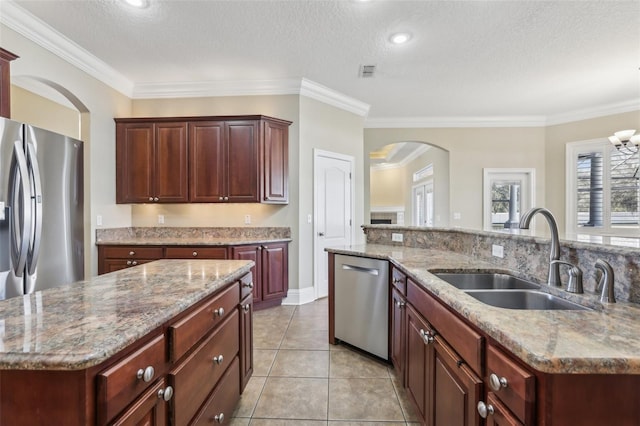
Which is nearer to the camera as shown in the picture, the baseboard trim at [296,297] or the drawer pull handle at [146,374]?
the drawer pull handle at [146,374]

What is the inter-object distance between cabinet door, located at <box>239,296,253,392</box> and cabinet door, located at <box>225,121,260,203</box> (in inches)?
79.3

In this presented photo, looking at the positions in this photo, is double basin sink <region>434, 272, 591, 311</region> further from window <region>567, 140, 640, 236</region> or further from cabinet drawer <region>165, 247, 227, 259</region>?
window <region>567, 140, 640, 236</region>

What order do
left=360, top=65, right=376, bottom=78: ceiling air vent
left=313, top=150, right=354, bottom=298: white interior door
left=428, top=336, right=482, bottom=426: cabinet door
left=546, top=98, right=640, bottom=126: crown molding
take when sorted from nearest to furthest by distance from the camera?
1. left=428, top=336, right=482, bottom=426: cabinet door
2. left=360, top=65, right=376, bottom=78: ceiling air vent
3. left=313, top=150, right=354, bottom=298: white interior door
4. left=546, top=98, right=640, bottom=126: crown molding

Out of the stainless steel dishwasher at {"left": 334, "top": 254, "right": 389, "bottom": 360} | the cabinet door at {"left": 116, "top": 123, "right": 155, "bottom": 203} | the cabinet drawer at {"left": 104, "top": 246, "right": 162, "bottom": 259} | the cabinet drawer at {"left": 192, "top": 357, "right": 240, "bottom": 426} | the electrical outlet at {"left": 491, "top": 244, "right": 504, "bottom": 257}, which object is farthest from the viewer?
the cabinet door at {"left": 116, "top": 123, "right": 155, "bottom": 203}

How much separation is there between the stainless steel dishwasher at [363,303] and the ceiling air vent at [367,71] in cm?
235

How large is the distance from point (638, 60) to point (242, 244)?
5.09 m

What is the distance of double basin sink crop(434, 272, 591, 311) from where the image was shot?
1324 mm

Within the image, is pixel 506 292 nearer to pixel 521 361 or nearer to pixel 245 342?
pixel 521 361

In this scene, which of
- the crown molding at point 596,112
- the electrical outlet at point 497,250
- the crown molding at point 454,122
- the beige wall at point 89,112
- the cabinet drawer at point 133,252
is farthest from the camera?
the crown molding at point 454,122

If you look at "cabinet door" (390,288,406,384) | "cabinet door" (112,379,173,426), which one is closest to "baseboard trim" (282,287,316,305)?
"cabinet door" (390,288,406,384)

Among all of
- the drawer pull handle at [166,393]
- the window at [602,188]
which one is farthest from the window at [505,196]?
the drawer pull handle at [166,393]

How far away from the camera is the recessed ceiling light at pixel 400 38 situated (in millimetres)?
2947

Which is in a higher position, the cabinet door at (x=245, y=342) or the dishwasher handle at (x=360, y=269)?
the dishwasher handle at (x=360, y=269)

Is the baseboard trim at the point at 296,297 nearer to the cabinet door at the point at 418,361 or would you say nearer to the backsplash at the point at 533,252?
the backsplash at the point at 533,252
